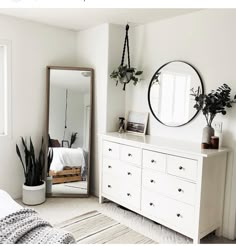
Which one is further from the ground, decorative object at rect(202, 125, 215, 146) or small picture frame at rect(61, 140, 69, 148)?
decorative object at rect(202, 125, 215, 146)

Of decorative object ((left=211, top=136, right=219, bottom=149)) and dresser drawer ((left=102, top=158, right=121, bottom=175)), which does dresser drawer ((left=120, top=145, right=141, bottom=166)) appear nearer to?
dresser drawer ((left=102, top=158, right=121, bottom=175))

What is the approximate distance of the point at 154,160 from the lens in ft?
8.77

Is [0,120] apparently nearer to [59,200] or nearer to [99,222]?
[59,200]

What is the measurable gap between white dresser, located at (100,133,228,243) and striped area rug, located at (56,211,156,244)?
264 mm

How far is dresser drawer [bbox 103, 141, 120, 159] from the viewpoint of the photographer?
10.1 feet

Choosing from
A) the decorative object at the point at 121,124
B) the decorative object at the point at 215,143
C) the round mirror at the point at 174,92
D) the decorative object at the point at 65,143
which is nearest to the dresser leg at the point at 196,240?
the decorative object at the point at 215,143

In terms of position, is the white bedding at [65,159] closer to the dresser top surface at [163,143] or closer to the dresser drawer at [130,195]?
the dresser top surface at [163,143]

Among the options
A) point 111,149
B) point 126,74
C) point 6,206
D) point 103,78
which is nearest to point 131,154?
point 111,149

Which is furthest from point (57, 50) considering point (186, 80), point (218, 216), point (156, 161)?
point (218, 216)

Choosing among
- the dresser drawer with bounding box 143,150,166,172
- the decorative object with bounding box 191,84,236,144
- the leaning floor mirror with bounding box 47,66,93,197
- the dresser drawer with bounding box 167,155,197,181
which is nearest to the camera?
the dresser drawer with bounding box 167,155,197,181

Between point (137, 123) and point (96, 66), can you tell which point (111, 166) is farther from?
point (96, 66)

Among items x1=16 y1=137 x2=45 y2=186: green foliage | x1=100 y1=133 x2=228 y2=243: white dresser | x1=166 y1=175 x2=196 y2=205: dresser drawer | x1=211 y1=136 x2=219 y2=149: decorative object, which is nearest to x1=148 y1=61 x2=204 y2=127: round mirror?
x1=100 y1=133 x2=228 y2=243: white dresser

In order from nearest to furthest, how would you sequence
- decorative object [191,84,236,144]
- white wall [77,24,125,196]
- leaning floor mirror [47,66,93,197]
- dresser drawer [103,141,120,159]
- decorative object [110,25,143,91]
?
decorative object [191,84,236,144] → dresser drawer [103,141,120,159] → decorative object [110,25,143,91] → white wall [77,24,125,196] → leaning floor mirror [47,66,93,197]

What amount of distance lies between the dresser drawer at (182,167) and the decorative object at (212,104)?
11.9 inches
